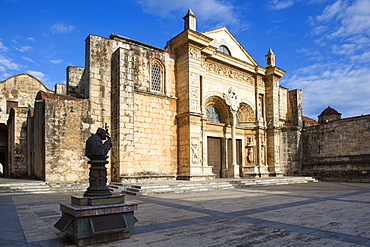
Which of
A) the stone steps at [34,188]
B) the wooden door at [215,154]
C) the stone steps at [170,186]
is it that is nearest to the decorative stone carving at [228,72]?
the wooden door at [215,154]

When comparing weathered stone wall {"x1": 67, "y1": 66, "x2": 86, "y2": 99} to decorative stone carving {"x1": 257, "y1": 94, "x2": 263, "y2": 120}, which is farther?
decorative stone carving {"x1": 257, "y1": 94, "x2": 263, "y2": 120}

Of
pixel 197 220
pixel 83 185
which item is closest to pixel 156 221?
pixel 197 220

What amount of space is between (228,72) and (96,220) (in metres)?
15.6

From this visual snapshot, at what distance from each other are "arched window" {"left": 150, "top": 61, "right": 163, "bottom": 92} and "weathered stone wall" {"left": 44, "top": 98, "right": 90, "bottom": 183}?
355 cm

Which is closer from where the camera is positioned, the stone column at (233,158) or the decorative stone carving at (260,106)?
the stone column at (233,158)

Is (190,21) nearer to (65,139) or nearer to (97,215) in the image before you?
(65,139)

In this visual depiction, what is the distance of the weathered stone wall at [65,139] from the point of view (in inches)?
488

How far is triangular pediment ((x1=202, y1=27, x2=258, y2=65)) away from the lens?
717 inches

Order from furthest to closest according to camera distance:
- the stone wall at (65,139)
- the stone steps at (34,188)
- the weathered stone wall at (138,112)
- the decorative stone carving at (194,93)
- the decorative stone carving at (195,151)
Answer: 1. the decorative stone carving at (194,93)
2. the decorative stone carving at (195,151)
3. the weathered stone wall at (138,112)
4. the stone wall at (65,139)
5. the stone steps at (34,188)

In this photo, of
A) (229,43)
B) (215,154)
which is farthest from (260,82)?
(215,154)

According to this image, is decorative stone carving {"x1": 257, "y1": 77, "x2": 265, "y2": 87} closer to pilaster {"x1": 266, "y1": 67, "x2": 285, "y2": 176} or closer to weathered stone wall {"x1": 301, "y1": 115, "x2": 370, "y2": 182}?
pilaster {"x1": 266, "y1": 67, "x2": 285, "y2": 176}

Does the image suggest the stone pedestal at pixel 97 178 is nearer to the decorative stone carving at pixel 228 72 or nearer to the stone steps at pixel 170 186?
the stone steps at pixel 170 186

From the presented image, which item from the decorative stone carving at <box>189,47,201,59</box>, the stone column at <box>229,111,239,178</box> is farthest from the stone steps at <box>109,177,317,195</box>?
the decorative stone carving at <box>189,47,201,59</box>

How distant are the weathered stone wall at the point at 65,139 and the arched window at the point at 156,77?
355cm
